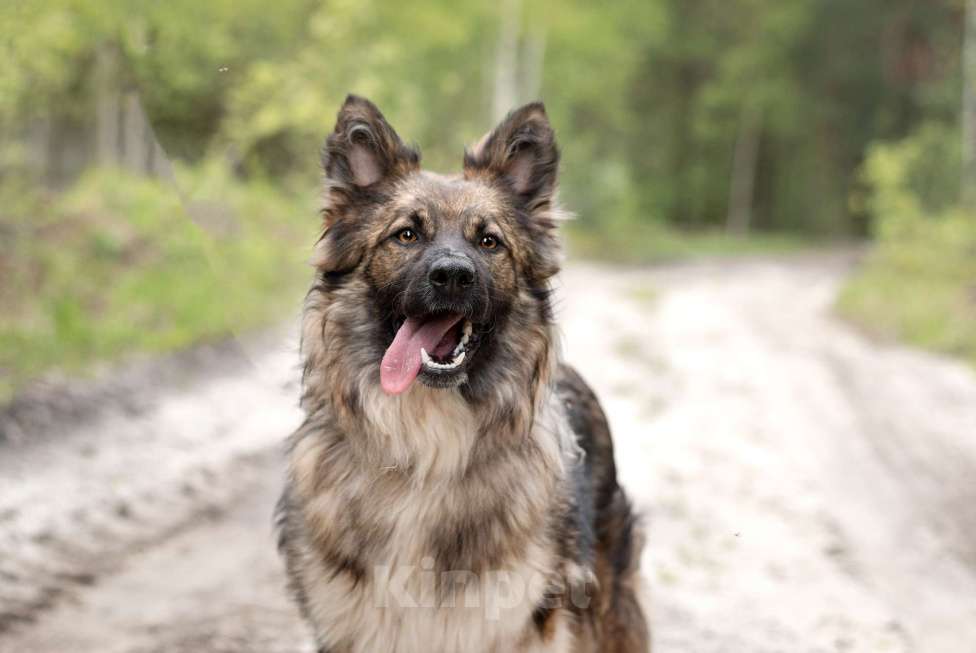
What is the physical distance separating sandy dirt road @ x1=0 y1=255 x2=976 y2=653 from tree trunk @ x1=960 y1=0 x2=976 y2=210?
29.8 ft

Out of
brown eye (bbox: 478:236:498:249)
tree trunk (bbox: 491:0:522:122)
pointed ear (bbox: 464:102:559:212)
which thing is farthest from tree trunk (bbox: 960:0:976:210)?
brown eye (bbox: 478:236:498:249)

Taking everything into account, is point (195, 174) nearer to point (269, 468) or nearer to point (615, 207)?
point (269, 468)

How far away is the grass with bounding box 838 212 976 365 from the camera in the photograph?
→ 44.0 ft

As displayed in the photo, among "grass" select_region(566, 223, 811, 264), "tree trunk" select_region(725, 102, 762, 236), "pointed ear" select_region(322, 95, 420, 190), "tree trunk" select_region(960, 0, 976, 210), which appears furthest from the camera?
"tree trunk" select_region(725, 102, 762, 236)

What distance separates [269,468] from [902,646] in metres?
4.35

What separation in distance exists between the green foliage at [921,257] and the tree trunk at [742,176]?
16910mm

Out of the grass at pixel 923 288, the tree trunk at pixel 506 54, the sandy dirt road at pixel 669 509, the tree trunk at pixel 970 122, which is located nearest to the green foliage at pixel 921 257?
the grass at pixel 923 288

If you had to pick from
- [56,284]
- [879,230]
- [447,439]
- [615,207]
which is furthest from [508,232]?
[615,207]

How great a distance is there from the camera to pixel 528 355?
12.0 ft

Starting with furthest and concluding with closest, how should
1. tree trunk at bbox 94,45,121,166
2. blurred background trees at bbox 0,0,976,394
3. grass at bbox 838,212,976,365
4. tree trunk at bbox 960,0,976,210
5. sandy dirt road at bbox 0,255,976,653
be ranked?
tree trunk at bbox 960,0,976,210 → tree trunk at bbox 94,45,121,166 → grass at bbox 838,212,976,365 → blurred background trees at bbox 0,0,976,394 → sandy dirt road at bbox 0,255,976,653

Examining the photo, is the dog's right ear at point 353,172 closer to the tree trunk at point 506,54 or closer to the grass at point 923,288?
the grass at point 923,288

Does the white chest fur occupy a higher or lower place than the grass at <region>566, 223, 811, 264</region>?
higher

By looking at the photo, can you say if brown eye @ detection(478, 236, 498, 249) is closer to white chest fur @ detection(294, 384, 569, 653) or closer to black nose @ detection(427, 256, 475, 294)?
black nose @ detection(427, 256, 475, 294)

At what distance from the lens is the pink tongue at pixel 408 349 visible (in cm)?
341
